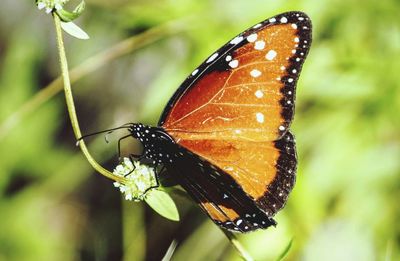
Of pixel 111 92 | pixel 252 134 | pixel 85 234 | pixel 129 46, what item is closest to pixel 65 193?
pixel 85 234

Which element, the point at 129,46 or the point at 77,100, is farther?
the point at 77,100

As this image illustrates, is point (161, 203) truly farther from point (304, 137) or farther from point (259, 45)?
point (304, 137)

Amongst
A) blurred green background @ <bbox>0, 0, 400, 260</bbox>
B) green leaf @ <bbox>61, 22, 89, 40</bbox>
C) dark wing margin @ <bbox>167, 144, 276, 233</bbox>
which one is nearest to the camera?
green leaf @ <bbox>61, 22, 89, 40</bbox>

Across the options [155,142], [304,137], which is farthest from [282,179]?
[304,137]

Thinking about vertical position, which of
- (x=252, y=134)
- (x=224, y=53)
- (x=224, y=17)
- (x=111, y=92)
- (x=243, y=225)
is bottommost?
(x=243, y=225)

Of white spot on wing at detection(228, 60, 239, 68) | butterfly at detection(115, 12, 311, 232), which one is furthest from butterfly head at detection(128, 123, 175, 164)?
white spot on wing at detection(228, 60, 239, 68)

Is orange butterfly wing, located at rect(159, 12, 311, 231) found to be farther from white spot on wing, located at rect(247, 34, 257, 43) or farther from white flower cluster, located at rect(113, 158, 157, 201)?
white flower cluster, located at rect(113, 158, 157, 201)

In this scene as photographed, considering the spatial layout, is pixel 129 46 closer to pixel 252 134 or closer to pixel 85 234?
pixel 252 134
